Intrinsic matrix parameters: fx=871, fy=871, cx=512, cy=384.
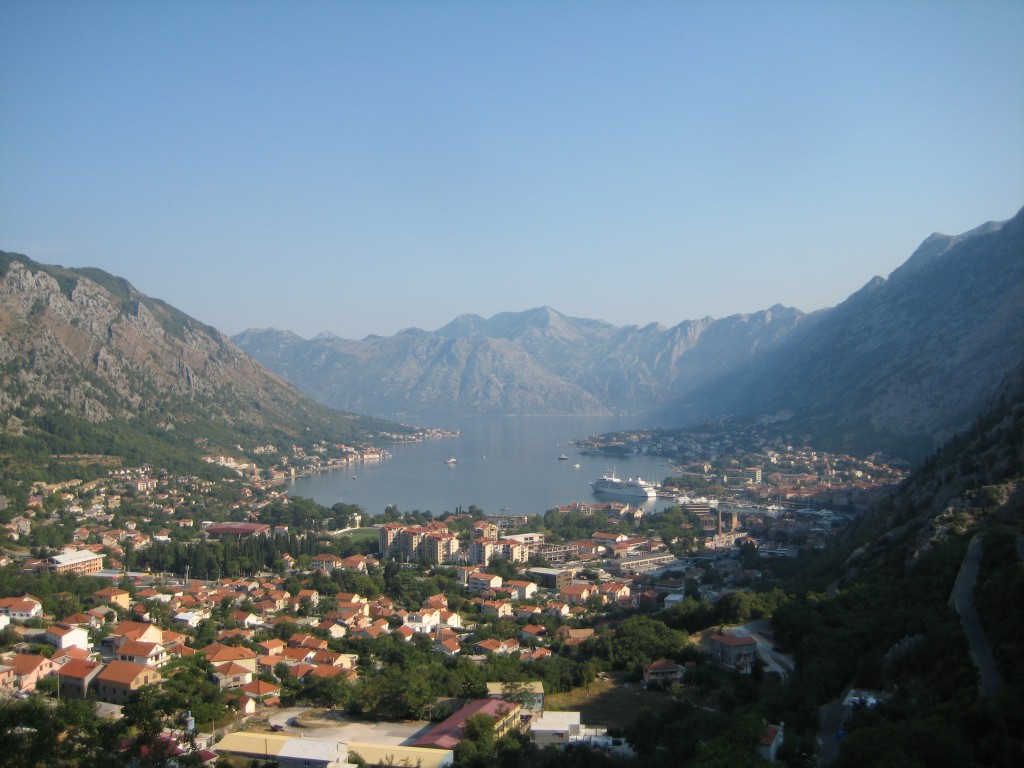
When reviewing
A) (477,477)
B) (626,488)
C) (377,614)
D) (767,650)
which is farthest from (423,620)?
(477,477)

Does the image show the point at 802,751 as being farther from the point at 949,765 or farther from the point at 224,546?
the point at 224,546

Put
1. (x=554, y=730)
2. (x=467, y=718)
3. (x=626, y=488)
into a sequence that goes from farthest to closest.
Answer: (x=626, y=488) < (x=467, y=718) < (x=554, y=730)

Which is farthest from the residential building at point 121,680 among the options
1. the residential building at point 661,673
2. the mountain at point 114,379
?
the mountain at point 114,379

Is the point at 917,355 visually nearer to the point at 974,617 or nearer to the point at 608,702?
the point at 608,702

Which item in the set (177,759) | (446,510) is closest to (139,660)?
(177,759)

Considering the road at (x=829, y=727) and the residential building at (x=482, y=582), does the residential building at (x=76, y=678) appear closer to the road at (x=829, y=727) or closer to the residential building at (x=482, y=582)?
the road at (x=829, y=727)

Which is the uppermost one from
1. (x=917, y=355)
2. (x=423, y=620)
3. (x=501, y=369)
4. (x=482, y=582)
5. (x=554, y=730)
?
(x=501, y=369)
